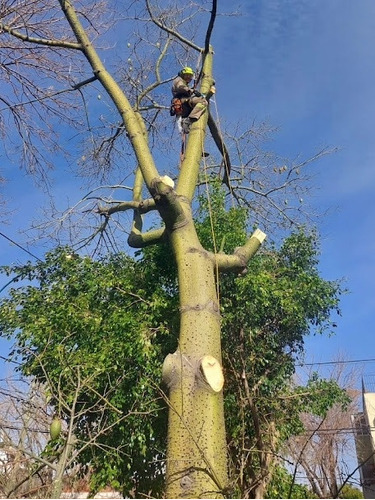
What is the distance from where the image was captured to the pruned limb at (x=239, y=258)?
3.49m

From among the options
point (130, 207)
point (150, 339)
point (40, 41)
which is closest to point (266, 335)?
point (150, 339)

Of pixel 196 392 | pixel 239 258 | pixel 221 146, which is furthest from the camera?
pixel 221 146

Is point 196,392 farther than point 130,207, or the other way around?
point 130,207

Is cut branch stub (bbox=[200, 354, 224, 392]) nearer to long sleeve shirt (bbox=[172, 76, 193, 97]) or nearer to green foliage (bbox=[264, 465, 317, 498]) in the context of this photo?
green foliage (bbox=[264, 465, 317, 498])

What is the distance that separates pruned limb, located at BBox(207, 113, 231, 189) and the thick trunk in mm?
1926

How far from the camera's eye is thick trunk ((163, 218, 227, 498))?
8.05ft

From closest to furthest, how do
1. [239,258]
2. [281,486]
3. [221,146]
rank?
[239,258], [281,486], [221,146]

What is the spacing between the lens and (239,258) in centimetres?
364

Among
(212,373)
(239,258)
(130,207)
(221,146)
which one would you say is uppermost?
(221,146)

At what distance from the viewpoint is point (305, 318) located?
539cm

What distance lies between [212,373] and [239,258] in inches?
43.9

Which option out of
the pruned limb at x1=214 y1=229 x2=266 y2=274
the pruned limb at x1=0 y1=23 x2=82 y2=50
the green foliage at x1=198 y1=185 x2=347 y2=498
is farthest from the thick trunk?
the pruned limb at x1=0 y1=23 x2=82 y2=50

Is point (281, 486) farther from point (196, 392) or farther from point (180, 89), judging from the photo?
point (180, 89)

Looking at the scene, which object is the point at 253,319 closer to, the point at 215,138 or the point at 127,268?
the point at 127,268
